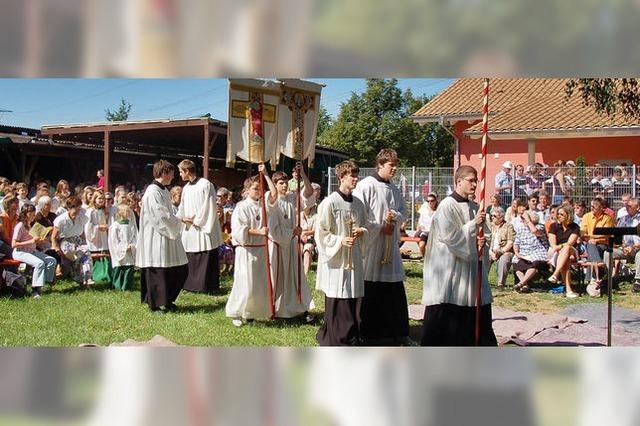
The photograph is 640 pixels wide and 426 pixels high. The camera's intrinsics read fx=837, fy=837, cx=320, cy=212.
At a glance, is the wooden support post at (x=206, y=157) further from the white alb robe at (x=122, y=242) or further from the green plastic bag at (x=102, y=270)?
the green plastic bag at (x=102, y=270)

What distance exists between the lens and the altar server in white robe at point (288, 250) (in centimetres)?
627

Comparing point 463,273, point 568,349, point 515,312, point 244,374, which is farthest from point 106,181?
point 568,349

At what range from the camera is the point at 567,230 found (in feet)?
19.7

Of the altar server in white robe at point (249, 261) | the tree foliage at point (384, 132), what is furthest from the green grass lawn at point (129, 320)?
the tree foliage at point (384, 132)

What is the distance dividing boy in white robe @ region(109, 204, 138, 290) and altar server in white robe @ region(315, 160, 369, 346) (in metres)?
1.47

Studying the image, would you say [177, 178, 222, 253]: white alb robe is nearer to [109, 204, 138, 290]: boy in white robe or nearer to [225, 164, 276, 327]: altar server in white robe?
[225, 164, 276, 327]: altar server in white robe

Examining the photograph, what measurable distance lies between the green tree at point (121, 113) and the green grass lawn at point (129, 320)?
1.23m

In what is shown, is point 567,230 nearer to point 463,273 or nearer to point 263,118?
point 463,273

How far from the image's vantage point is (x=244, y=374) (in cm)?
581

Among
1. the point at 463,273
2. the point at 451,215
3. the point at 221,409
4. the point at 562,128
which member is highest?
the point at 562,128

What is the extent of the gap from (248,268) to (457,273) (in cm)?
181

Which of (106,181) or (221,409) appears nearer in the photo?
(221,409)
